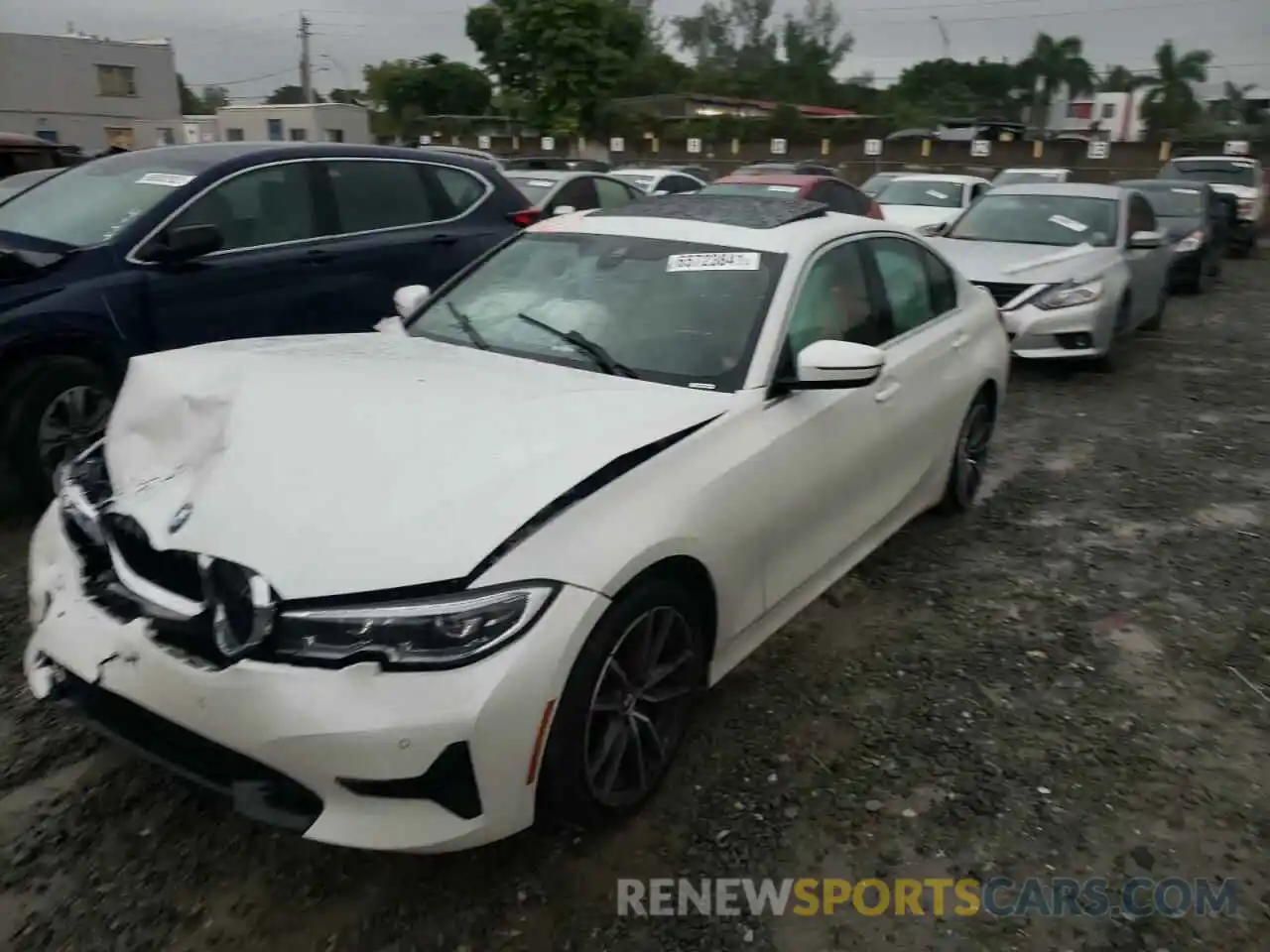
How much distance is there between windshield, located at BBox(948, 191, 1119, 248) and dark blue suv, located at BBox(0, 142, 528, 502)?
4.97 meters

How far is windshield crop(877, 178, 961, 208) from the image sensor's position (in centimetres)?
1546

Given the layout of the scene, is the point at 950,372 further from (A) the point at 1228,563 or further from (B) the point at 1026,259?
(B) the point at 1026,259

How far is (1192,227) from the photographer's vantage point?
13.4 m

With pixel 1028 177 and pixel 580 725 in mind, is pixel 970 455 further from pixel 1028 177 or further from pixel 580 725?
pixel 1028 177

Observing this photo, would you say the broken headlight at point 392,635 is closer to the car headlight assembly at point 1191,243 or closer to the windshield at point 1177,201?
the car headlight assembly at point 1191,243

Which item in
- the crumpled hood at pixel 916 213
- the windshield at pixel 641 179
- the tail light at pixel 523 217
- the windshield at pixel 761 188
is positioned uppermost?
the tail light at pixel 523 217

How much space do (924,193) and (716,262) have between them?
13.2 meters

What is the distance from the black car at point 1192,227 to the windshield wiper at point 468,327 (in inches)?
442

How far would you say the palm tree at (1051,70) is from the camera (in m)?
78.6

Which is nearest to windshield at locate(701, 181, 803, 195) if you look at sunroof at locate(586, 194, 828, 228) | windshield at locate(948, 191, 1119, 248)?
windshield at locate(948, 191, 1119, 248)

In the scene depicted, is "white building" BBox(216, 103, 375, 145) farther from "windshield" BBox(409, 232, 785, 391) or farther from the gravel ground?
the gravel ground

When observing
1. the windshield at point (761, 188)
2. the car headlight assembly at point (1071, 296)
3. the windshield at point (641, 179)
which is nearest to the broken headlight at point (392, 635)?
the car headlight assembly at point (1071, 296)

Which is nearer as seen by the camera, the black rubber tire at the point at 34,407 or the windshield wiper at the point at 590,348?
the windshield wiper at the point at 590,348

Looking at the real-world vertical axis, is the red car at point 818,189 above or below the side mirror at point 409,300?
below
